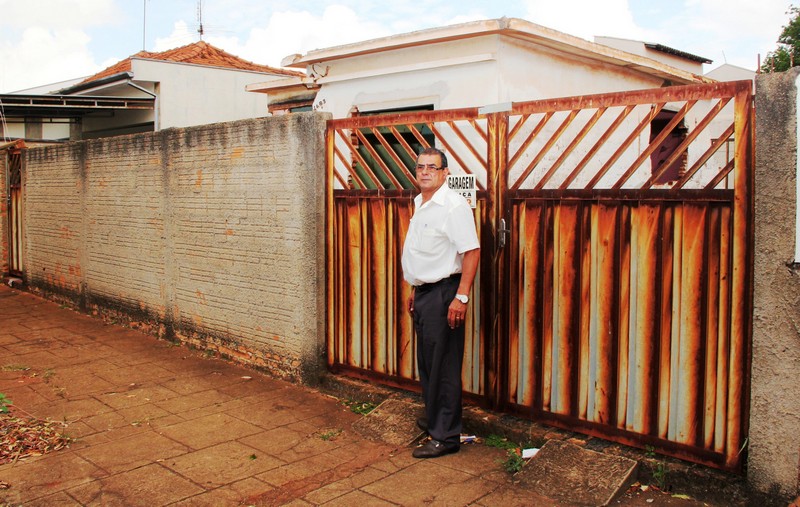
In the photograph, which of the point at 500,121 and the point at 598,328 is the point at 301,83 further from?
the point at 598,328

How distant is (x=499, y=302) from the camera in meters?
4.65

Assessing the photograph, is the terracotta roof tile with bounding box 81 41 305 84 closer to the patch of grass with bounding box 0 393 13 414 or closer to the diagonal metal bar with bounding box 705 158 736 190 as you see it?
the patch of grass with bounding box 0 393 13 414

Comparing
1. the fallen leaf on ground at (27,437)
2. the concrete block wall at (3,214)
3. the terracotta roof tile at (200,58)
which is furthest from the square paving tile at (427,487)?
the terracotta roof tile at (200,58)

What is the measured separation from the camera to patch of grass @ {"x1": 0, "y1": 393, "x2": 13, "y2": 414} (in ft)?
17.5

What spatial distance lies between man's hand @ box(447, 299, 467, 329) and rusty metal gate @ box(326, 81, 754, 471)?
457mm

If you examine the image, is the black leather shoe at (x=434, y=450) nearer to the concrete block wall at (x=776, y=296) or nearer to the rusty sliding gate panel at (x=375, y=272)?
the rusty sliding gate panel at (x=375, y=272)

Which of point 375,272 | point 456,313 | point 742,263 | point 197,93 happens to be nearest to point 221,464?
point 456,313

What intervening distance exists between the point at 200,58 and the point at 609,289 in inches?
668

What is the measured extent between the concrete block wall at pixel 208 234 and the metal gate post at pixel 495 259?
1747 mm

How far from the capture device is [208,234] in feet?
22.9

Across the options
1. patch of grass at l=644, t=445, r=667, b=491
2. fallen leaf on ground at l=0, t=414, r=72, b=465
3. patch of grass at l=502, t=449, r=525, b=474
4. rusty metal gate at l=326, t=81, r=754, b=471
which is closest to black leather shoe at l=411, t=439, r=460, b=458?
patch of grass at l=502, t=449, r=525, b=474

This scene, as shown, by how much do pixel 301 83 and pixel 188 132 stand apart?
3.89 metres

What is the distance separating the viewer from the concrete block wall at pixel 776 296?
336 cm

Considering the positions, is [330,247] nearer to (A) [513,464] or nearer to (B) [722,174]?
(A) [513,464]
